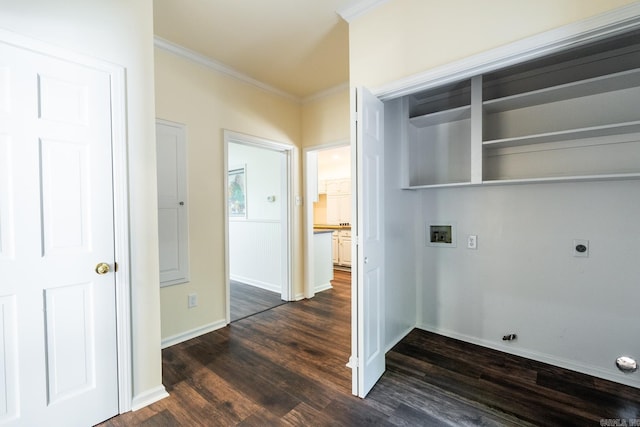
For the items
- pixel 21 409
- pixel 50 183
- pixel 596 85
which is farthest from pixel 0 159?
pixel 596 85

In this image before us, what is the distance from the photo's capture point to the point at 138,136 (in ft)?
5.83

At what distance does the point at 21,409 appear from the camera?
1429 mm

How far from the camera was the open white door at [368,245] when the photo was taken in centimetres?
180

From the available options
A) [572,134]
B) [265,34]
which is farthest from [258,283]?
[572,134]

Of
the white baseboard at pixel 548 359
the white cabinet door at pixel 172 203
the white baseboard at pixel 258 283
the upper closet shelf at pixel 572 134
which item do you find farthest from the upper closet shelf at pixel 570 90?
the white baseboard at pixel 258 283

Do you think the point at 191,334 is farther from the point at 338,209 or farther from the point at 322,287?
the point at 338,209

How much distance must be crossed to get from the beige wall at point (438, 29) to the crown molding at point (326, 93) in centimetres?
131

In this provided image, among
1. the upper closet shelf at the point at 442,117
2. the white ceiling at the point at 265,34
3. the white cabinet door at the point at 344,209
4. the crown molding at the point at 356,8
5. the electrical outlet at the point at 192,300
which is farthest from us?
the white cabinet door at the point at 344,209

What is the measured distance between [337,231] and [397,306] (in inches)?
150

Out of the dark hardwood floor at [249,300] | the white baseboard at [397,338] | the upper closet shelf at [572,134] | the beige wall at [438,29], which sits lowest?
the dark hardwood floor at [249,300]

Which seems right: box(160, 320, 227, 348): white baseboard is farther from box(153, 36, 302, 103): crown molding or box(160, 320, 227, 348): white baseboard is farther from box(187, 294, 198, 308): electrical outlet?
box(153, 36, 302, 103): crown molding

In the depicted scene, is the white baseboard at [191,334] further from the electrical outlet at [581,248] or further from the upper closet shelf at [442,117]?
the electrical outlet at [581,248]

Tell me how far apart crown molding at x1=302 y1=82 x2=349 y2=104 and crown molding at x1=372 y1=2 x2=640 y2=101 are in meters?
1.69

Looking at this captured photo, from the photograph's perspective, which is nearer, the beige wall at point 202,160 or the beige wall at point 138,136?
the beige wall at point 138,136
